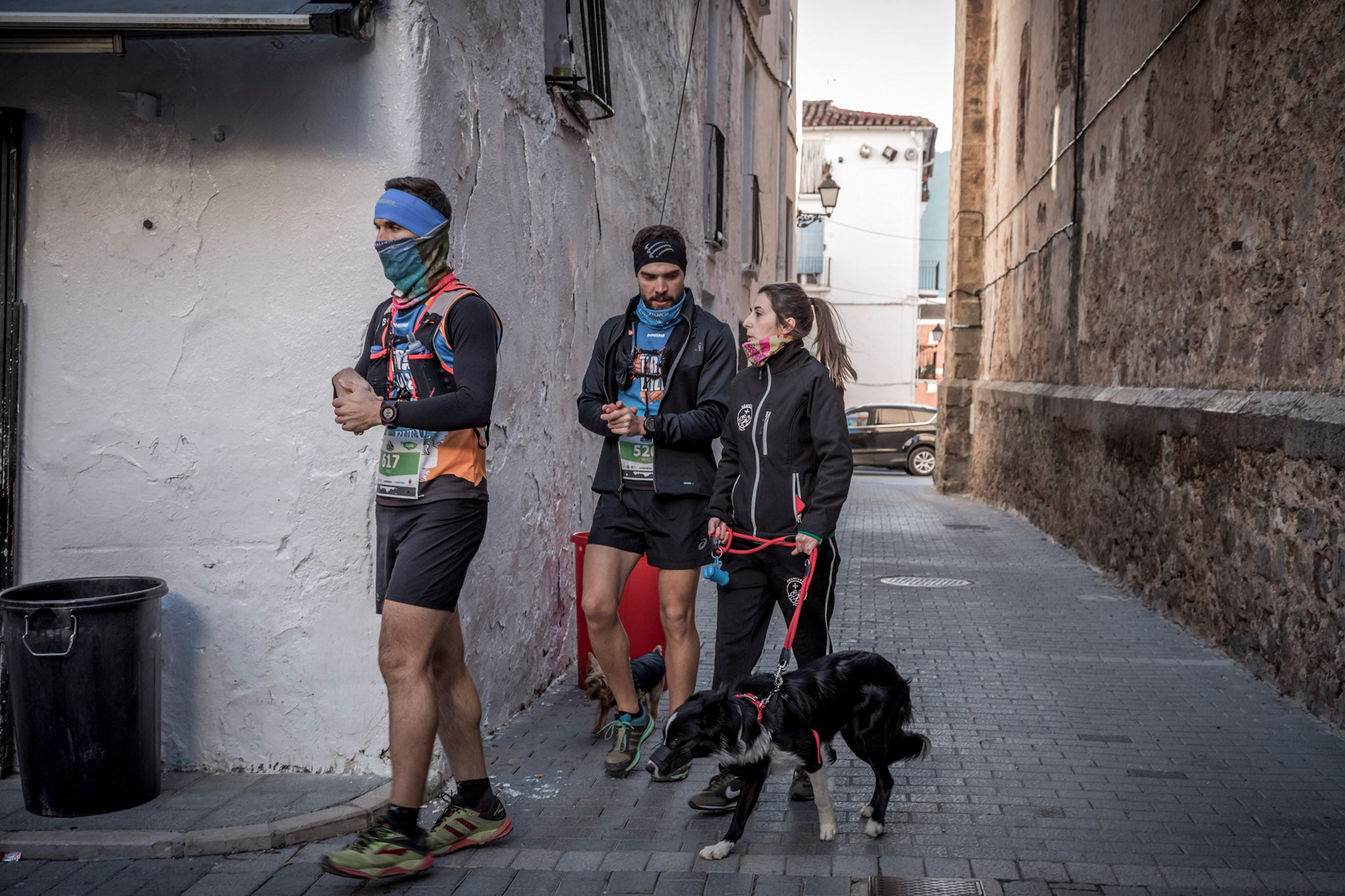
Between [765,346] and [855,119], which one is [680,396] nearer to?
[765,346]

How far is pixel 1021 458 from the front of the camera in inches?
618

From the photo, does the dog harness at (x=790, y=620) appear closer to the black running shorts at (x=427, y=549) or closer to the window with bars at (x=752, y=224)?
the black running shorts at (x=427, y=549)

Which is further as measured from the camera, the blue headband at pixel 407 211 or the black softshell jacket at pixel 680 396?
the black softshell jacket at pixel 680 396

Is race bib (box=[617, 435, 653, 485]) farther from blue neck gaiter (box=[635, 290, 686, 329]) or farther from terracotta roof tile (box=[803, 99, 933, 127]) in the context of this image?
terracotta roof tile (box=[803, 99, 933, 127])

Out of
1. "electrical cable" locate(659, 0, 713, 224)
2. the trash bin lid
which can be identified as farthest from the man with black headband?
"electrical cable" locate(659, 0, 713, 224)

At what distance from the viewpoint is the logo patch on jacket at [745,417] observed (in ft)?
14.9

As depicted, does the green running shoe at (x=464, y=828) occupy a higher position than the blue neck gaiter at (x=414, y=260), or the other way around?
the blue neck gaiter at (x=414, y=260)

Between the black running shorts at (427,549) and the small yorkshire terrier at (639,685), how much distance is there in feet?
5.01

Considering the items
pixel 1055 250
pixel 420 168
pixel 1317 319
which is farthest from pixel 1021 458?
pixel 420 168

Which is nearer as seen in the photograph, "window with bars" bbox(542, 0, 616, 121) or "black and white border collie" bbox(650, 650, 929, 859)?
"black and white border collie" bbox(650, 650, 929, 859)

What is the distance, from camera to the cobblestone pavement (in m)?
3.84

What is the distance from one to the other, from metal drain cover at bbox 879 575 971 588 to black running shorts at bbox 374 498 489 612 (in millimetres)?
6502

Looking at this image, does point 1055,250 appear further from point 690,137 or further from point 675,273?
point 675,273

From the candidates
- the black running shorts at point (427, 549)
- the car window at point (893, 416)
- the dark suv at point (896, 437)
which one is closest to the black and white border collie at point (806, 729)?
the black running shorts at point (427, 549)
